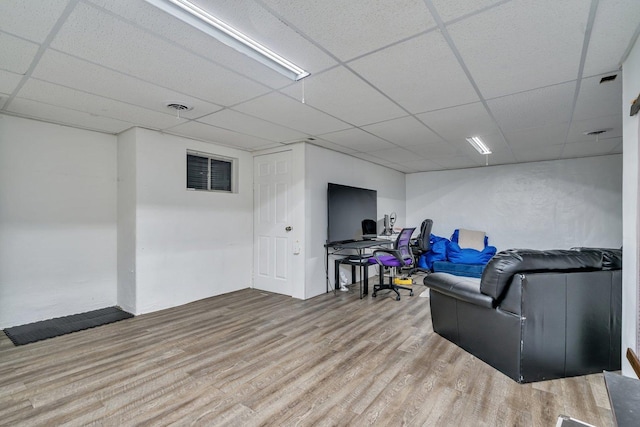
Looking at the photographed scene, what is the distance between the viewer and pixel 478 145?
4.79 m

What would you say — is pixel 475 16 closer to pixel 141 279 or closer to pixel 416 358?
pixel 416 358

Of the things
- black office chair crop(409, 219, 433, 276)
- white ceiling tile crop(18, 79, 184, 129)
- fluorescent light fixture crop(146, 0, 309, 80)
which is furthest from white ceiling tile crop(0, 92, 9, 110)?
black office chair crop(409, 219, 433, 276)

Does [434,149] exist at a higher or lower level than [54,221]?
higher

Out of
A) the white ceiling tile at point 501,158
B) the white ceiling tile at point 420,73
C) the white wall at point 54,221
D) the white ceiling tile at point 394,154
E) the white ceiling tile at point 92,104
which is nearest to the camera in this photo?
the white ceiling tile at point 420,73

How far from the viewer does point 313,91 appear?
8.79 ft

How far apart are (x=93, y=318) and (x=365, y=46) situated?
4.24 metres

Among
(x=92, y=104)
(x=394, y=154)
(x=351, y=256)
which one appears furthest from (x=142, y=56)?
(x=394, y=154)

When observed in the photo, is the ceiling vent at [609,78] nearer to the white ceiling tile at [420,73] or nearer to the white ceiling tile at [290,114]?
the white ceiling tile at [420,73]

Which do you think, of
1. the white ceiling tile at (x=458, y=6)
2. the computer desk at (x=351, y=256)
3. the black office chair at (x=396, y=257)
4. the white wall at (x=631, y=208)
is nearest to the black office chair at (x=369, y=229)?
the computer desk at (x=351, y=256)

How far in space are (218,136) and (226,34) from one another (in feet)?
8.23

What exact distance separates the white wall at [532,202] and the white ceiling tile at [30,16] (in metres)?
7.25

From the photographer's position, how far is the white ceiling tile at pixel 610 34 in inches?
62.1

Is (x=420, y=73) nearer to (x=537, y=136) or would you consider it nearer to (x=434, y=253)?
(x=537, y=136)

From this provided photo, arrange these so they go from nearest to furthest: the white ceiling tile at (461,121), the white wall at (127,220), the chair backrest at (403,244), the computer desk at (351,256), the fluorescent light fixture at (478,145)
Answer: the white ceiling tile at (461,121), the white wall at (127,220), the fluorescent light fixture at (478,145), the chair backrest at (403,244), the computer desk at (351,256)
